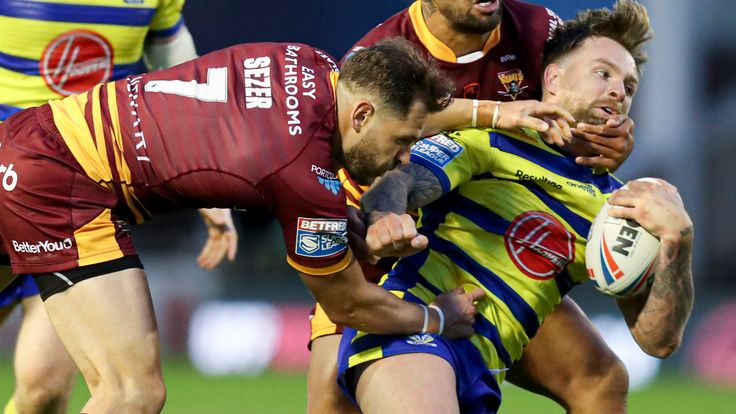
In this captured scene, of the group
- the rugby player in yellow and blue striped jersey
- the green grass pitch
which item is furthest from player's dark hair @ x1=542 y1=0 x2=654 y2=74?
the green grass pitch

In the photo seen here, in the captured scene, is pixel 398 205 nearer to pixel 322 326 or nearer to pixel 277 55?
pixel 277 55

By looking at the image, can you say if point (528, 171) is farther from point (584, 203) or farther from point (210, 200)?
point (210, 200)

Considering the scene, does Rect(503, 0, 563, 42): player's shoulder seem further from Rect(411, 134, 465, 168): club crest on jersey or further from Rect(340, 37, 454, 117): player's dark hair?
Rect(340, 37, 454, 117): player's dark hair

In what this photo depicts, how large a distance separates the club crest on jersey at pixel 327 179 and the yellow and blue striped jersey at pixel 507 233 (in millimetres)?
546

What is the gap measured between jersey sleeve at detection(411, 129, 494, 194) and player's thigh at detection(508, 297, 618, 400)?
2.85ft

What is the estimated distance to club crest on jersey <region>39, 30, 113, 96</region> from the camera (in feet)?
17.9

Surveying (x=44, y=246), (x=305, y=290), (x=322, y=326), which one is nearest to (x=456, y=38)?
(x=322, y=326)

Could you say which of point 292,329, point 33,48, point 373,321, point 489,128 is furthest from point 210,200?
point 292,329

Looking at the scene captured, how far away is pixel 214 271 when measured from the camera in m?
9.16

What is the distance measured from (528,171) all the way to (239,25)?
5.12 meters

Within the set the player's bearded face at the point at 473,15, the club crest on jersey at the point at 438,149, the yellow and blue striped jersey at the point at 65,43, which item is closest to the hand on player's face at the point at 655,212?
the club crest on jersey at the point at 438,149

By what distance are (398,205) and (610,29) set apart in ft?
4.15

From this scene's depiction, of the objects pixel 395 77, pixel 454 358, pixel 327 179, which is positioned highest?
pixel 395 77

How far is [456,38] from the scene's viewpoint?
5.06 m
